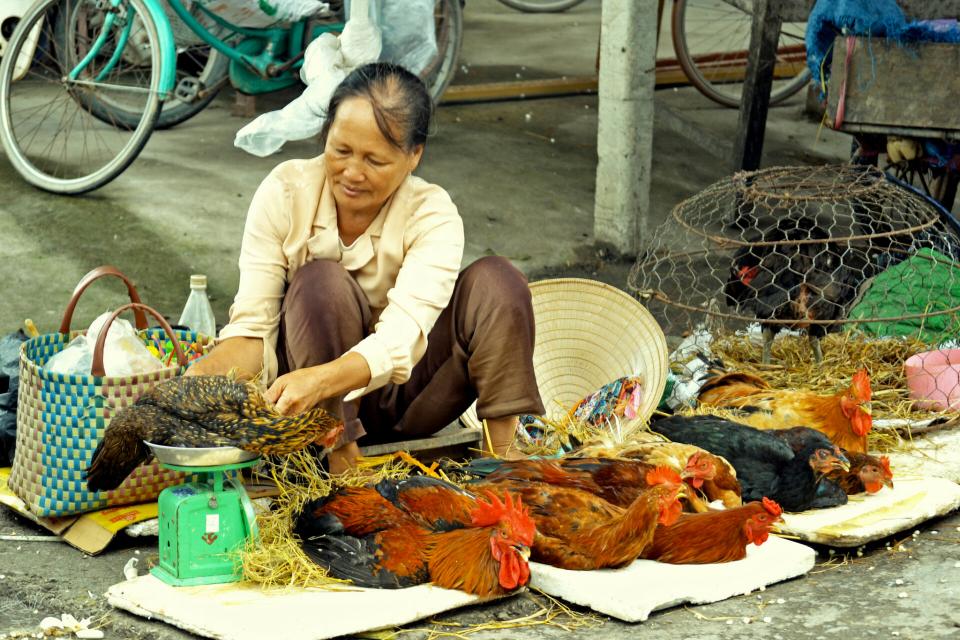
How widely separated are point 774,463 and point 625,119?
2926 mm

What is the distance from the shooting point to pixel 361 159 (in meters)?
3.34

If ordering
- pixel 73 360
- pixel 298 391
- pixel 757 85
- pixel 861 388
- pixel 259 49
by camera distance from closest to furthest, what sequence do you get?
pixel 298 391, pixel 73 360, pixel 861 388, pixel 259 49, pixel 757 85

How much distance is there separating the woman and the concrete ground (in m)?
0.67

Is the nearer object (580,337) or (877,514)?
(877,514)

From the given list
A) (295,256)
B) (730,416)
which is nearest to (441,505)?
(295,256)

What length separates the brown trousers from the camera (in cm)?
336

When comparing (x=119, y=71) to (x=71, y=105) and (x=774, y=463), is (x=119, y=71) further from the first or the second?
(x=774, y=463)

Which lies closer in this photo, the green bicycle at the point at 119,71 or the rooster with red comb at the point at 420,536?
the rooster with red comb at the point at 420,536

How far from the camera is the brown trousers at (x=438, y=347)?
3.36 meters

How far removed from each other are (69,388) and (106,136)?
3.51 meters

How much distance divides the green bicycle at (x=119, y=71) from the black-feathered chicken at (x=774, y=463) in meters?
3.08

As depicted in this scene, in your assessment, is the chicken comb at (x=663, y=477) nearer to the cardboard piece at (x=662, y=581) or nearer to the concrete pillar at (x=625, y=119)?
the cardboard piece at (x=662, y=581)

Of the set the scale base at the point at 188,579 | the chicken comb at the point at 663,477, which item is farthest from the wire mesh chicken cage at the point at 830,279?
the scale base at the point at 188,579

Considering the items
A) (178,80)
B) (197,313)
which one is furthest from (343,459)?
(178,80)
